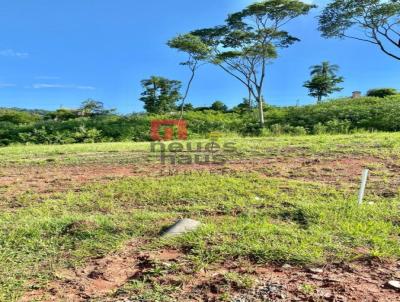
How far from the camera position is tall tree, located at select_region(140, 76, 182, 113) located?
23.7m

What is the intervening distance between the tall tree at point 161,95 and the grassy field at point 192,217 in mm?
18684

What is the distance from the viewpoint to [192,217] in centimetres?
324

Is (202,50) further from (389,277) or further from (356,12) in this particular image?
(389,277)

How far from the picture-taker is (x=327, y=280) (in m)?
2.12

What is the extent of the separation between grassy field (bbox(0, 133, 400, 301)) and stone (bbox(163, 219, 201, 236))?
9 cm

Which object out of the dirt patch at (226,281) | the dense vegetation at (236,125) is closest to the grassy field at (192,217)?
the dirt patch at (226,281)

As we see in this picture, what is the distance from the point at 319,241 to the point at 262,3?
1527cm

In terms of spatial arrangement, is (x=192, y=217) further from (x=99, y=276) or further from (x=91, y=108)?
(x=91, y=108)

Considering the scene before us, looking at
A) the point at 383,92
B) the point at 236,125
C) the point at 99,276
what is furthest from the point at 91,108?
the point at 99,276

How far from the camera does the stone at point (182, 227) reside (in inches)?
112

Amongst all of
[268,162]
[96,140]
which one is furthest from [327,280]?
[96,140]

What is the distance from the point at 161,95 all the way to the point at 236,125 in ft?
30.1

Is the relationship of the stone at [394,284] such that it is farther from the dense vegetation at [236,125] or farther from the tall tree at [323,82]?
the tall tree at [323,82]

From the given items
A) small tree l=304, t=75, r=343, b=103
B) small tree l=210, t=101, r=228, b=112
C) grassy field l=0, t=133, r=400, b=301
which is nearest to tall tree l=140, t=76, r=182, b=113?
small tree l=210, t=101, r=228, b=112
